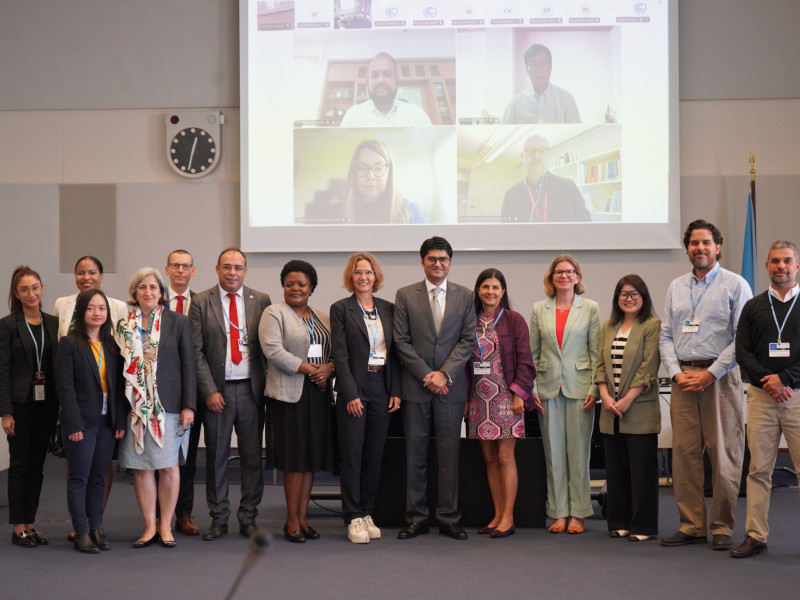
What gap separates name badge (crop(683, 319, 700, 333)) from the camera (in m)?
4.14

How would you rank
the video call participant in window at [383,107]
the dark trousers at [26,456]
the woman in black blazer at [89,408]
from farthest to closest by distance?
1. the video call participant in window at [383,107]
2. the dark trousers at [26,456]
3. the woman in black blazer at [89,408]

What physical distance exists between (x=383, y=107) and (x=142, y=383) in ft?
13.3

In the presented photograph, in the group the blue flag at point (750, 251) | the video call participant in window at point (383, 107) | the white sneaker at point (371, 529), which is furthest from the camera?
the video call participant in window at point (383, 107)

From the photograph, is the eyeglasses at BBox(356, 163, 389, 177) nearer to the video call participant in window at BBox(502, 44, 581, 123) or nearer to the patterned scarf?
the video call participant in window at BBox(502, 44, 581, 123)

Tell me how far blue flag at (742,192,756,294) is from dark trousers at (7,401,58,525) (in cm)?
568

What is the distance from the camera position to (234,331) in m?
4.39

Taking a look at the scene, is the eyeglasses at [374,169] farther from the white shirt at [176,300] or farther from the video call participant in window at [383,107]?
the white shirt at [176,300]

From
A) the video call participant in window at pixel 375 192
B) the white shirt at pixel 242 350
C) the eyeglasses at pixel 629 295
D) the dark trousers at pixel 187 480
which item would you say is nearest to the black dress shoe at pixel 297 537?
the dark trousers at pixel 187 480

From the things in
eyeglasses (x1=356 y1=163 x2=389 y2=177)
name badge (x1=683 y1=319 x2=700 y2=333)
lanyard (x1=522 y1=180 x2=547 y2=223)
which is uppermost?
eyeglasses (x1=356 y1=163 x2=389 y2=177)

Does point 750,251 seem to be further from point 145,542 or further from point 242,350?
point 145,542

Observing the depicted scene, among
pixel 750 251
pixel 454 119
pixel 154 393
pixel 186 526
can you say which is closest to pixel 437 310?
pixel 154 393

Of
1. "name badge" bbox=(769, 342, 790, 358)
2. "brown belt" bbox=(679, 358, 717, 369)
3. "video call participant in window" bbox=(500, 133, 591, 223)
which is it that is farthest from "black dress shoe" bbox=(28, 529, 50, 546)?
"video call participant in window" bbox=(500, 133, 591, 223)

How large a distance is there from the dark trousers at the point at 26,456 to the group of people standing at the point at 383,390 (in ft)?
0.04

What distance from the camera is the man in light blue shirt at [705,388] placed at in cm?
408
